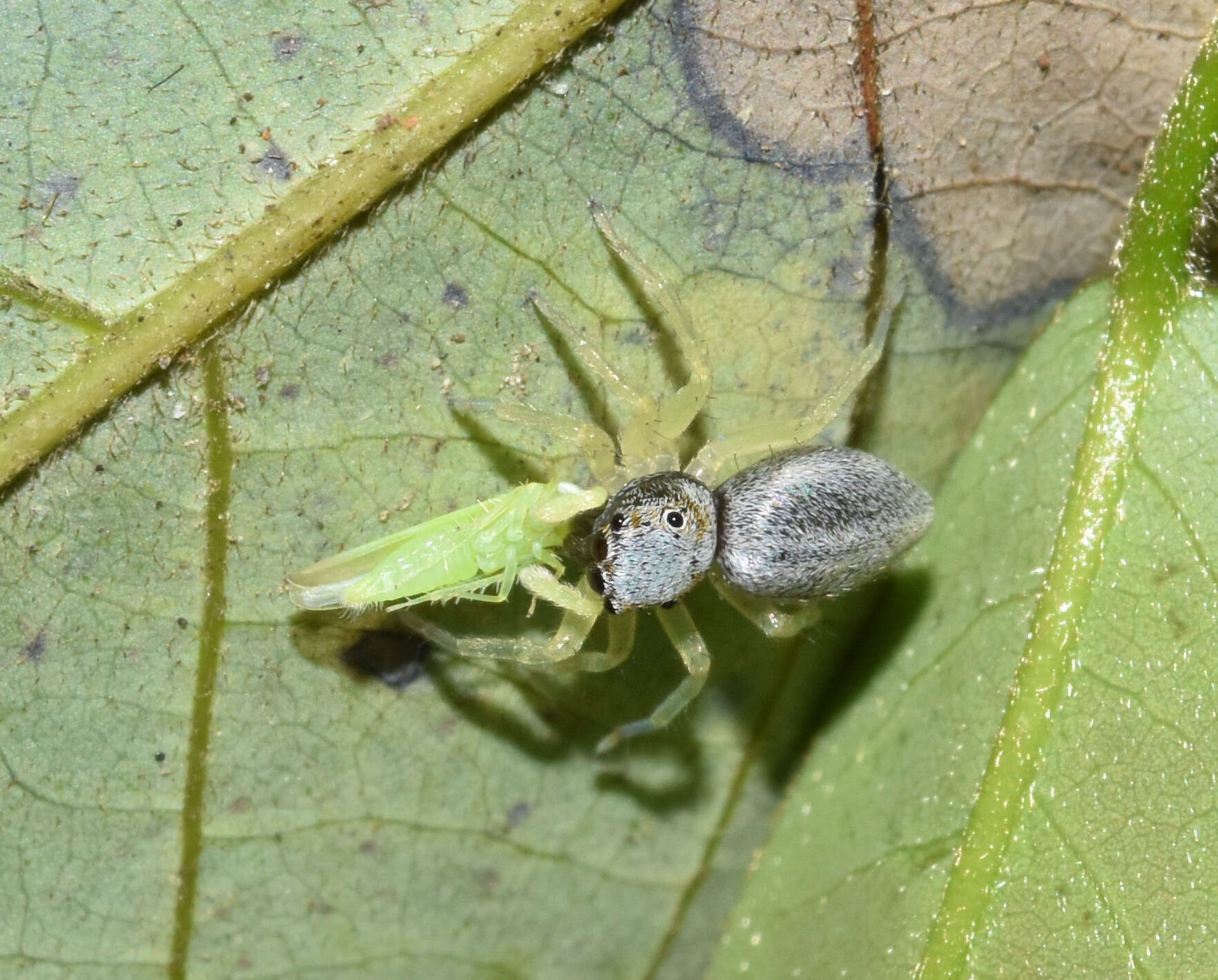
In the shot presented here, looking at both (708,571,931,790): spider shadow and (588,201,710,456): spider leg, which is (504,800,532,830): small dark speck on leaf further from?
(588,201,710,456): spider leg

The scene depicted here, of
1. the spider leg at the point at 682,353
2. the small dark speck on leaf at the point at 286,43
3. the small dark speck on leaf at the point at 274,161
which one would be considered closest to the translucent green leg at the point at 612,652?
the spider leg at the point at 682,353

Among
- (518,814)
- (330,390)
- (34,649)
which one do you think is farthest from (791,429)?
(34,649)

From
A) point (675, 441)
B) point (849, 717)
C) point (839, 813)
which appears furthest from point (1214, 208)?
point (839, 813)

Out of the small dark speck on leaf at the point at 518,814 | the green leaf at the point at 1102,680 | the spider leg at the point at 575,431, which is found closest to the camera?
the green leaf at the point at 1102,680

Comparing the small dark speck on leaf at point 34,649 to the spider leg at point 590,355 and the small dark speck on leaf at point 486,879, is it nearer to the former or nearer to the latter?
the small dark speck on leaf at point 486,879

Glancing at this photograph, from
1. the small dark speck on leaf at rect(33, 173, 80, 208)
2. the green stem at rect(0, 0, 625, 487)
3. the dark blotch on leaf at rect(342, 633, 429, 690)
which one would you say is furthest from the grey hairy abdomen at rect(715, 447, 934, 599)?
the small dark speck on leaf at rect(33, 173, 80, 208)

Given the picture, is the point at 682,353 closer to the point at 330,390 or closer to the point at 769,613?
the point at 769,613
